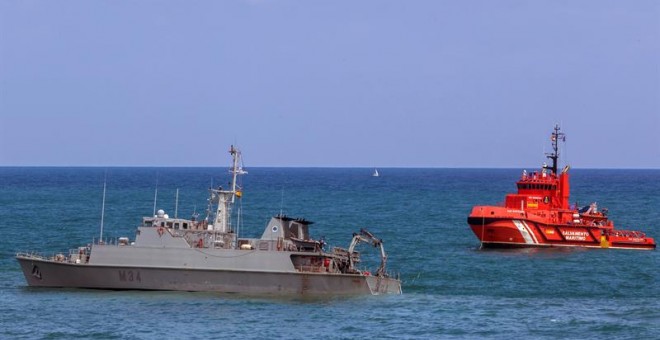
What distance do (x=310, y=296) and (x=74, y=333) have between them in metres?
12.7

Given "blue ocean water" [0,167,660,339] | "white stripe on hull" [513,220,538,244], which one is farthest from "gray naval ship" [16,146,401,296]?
"white stripe on hull" [513,220,538,244]

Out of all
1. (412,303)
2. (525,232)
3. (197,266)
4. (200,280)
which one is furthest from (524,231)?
(197,266)

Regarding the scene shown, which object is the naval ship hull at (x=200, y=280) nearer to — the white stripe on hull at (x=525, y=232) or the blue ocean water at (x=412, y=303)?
the blue ocean water at (x=412, y=303)

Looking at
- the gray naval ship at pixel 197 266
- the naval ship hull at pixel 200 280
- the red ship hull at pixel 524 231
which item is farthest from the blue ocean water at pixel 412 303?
the red ship hull at pixel 524 231

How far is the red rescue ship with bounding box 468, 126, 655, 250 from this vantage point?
81.2 meters

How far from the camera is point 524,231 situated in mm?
81125

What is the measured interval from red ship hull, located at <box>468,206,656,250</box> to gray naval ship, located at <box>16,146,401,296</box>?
26.9 m

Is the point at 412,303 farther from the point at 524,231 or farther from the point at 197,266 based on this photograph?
the point at 524,231

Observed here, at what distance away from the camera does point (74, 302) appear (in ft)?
171

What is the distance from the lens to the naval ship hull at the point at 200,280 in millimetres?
54469

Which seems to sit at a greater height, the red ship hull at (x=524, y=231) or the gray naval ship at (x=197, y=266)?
the red ship hull at (x=524, y=231)

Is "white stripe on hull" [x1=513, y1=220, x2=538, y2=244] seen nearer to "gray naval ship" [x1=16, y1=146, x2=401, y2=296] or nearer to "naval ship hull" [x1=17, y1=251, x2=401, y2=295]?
"gray naval ship" [x1=16, y1=146, x2=401, y2=296]

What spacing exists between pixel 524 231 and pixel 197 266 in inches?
1297

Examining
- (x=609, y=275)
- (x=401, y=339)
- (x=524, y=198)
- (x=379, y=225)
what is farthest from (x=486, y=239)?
(x=401, y=339)
